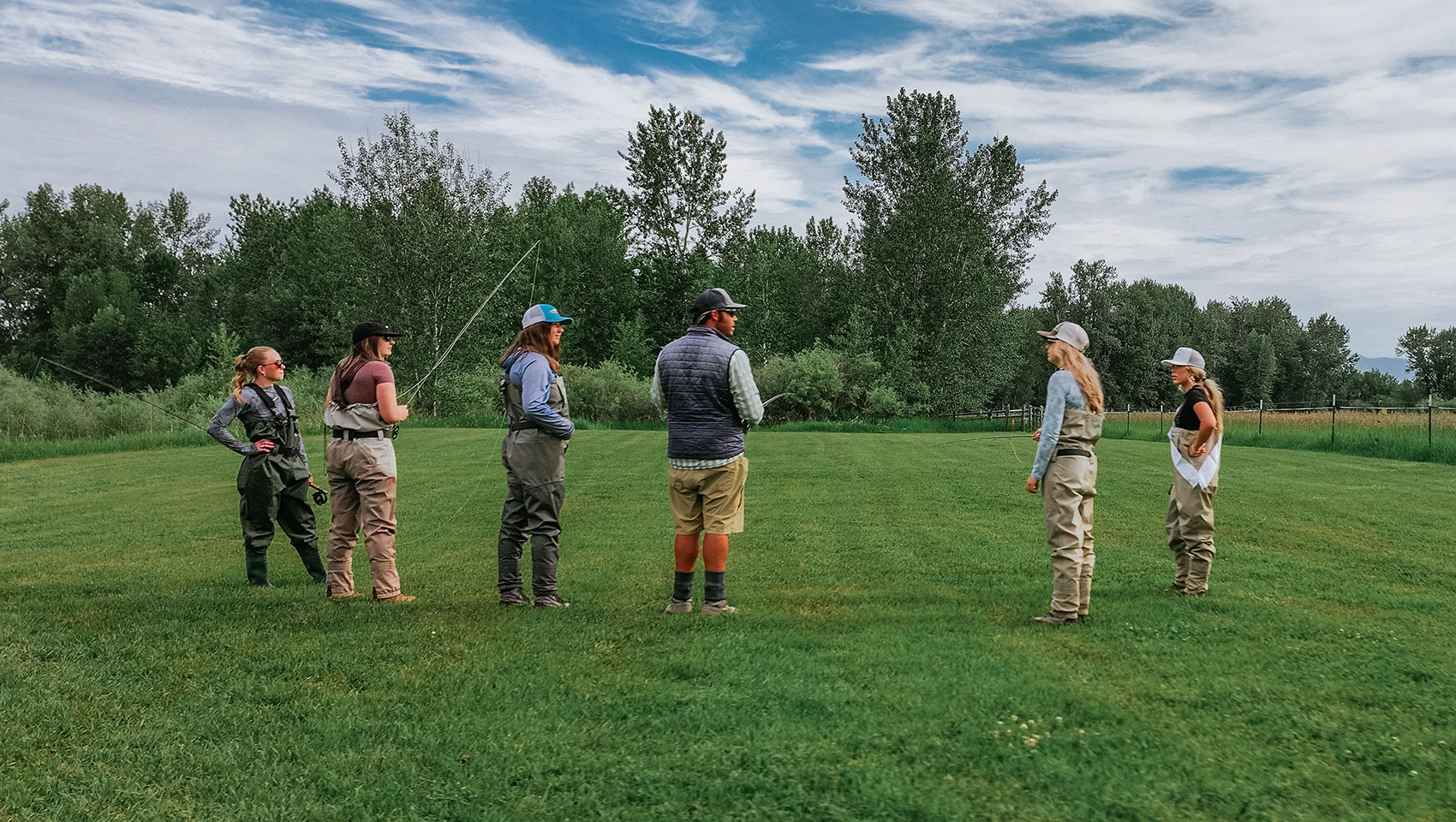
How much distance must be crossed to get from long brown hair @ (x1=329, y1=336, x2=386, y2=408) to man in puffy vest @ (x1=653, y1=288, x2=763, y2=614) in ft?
6.79

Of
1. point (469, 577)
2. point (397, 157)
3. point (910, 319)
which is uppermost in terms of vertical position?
point (397, 157)

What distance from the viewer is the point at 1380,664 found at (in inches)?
226

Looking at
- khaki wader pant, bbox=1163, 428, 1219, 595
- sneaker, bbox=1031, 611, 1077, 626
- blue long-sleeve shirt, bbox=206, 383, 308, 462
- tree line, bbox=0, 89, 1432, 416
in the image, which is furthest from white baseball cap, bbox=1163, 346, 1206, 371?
tree line, bbox=0, 89, 1432, 416

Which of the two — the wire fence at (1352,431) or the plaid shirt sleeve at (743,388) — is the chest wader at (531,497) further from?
the wire fence at (1352,431)

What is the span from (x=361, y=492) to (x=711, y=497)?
102 inches

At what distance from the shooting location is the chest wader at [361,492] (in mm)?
7109

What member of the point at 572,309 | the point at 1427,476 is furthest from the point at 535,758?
the point at 572,309

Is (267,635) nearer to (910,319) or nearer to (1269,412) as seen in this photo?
(1269,412)

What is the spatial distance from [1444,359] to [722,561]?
10082 cm

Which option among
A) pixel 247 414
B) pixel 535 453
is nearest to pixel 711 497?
pixel 535 453

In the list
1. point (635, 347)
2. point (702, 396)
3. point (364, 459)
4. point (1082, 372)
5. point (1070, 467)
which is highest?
point (635, 347)

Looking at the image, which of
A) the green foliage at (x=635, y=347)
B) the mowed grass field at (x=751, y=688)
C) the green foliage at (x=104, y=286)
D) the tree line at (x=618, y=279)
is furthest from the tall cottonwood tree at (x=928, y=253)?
the green foliage at (x=104, y=286)

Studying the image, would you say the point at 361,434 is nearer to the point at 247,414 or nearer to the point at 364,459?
the point at 364,459

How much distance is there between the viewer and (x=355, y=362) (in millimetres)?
7121
